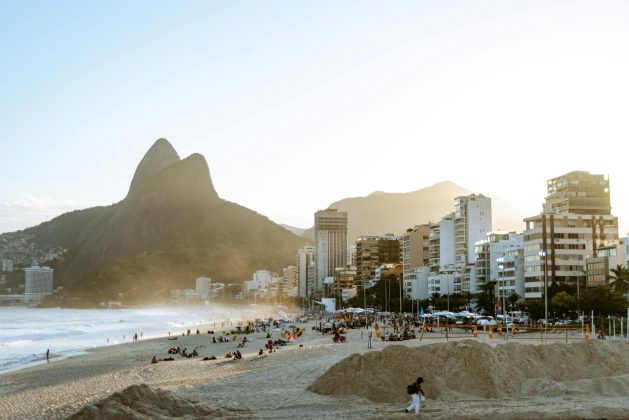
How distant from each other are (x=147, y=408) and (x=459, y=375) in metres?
11.0

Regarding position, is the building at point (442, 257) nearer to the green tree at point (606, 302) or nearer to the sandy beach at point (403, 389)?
the green tree at point (606, 302)

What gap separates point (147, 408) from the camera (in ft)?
65.1

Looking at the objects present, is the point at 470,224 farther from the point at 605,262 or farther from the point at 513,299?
the point at 605,262

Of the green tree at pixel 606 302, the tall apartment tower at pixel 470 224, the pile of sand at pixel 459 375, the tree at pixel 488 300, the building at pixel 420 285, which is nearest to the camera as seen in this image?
the pile of sand at pixel 459 375

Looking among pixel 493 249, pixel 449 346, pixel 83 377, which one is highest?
pixel 493 249

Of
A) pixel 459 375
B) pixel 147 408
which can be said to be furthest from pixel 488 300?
pixel 147 408

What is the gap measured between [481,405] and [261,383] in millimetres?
10380

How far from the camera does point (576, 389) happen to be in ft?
77.7

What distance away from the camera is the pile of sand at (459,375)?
910 inches

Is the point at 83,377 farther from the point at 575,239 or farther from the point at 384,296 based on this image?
the point at 384,296

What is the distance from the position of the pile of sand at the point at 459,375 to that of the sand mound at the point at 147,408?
460cm

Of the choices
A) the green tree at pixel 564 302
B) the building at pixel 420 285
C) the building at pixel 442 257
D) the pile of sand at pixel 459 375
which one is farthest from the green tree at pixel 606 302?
the building at pixel 420 285

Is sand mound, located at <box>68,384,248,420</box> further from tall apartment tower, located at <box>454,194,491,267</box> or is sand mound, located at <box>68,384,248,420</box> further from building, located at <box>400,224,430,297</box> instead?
building, located at <box>400,224,430,297</box>

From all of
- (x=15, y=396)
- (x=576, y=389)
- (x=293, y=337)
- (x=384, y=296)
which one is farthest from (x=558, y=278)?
(x=15, y=396)
